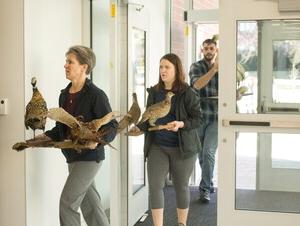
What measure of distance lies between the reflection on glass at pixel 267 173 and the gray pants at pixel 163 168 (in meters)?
0.44

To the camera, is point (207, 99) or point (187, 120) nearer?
point (187, 120)

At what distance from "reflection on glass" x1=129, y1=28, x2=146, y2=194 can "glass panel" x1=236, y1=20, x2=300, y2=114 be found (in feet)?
3.33

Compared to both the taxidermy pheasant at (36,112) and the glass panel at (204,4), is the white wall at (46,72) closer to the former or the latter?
the taxidermy pheasant at (36,112)

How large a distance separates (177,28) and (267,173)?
2.72 m

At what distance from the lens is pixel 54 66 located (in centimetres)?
350

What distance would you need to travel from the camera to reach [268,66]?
3.65 meters

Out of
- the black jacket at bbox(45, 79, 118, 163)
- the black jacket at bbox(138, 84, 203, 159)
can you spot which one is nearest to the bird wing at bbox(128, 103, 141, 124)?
the black jacket at bbox(45, 79, 118, 163)

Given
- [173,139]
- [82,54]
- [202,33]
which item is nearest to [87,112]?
[82,54]

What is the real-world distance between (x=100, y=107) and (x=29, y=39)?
63 cm

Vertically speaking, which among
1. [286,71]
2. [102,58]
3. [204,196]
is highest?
[102,58]

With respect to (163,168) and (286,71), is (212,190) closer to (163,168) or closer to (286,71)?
(163,168)

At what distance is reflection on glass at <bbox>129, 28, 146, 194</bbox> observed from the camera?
4340 mm

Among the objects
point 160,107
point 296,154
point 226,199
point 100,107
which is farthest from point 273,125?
point 100,107

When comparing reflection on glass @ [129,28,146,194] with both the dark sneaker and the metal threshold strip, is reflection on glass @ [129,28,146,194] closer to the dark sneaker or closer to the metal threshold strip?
the dark sneaker
